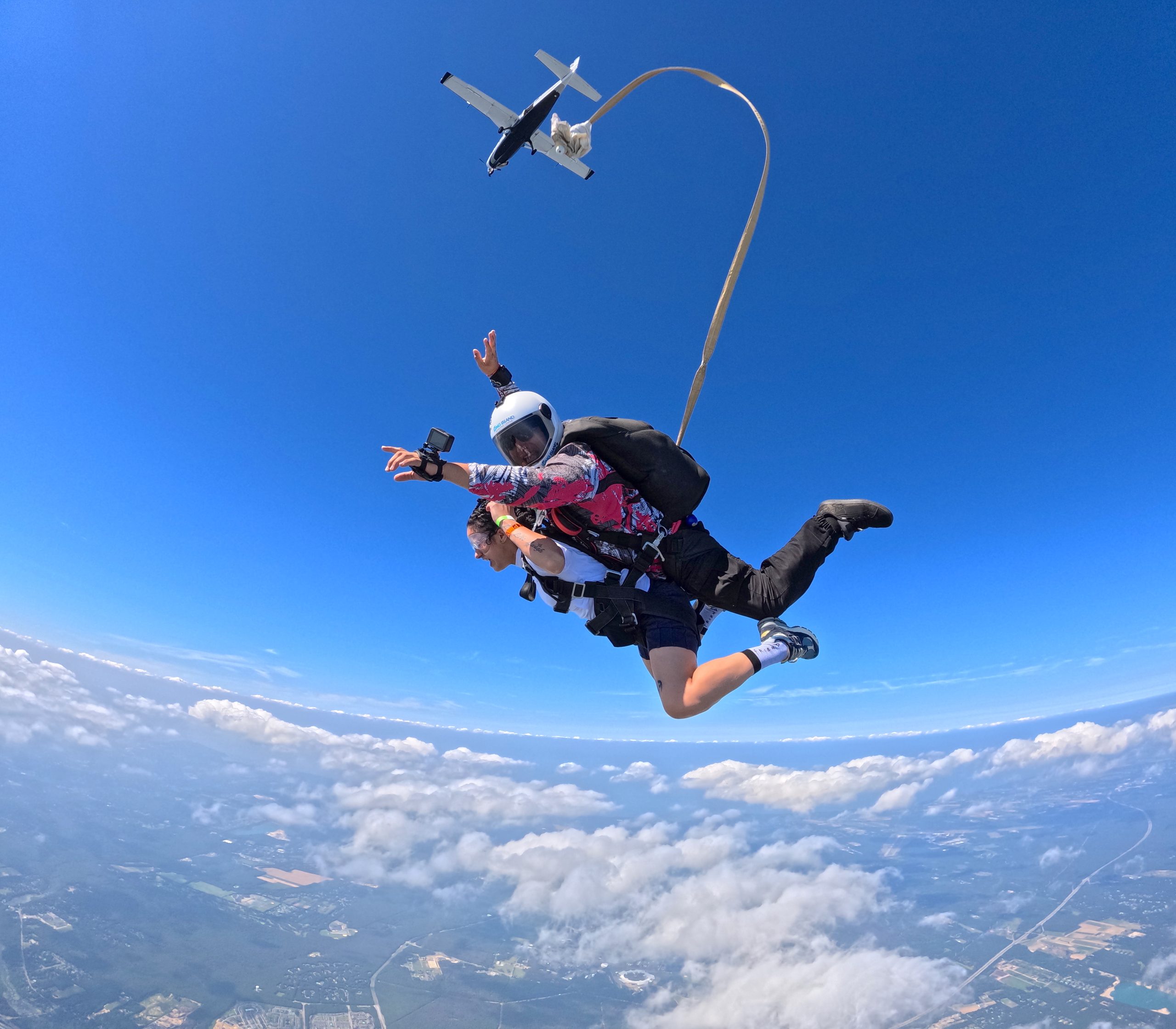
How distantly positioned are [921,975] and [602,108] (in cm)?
14418

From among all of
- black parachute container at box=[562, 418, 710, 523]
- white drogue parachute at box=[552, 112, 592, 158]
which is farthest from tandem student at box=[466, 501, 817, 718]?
white drogue parachute at box=[552, 112, 592, 158]

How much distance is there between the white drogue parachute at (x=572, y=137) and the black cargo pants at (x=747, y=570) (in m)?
2.84

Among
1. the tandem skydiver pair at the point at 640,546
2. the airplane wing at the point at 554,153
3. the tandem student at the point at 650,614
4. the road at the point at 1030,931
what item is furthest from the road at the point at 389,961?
the airplane wing at the point at 554,153

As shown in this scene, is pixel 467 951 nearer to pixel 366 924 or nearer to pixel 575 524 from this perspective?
pixel 366 924

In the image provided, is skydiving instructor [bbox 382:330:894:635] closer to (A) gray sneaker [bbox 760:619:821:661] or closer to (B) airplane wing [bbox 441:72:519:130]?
(A) gray sneaker [bbox 760:619:821:661]

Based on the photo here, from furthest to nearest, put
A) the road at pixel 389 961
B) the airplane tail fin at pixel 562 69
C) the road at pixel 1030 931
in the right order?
the road at pixel 1030 931, the road at pixel 389 961, the airplane tail fin at pixel 562 69

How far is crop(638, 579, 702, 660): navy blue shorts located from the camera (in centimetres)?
371

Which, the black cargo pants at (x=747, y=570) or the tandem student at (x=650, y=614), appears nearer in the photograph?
the tandem student at (x=650, y=614)

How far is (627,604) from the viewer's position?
147 inches

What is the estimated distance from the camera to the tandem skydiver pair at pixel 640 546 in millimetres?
3426

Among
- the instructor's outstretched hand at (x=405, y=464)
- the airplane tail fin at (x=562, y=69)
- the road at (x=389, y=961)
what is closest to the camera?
the instructor's outstretched hand at (x=405, y=464)

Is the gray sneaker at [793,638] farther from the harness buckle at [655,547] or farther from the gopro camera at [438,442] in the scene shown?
the gopro camera at [438,442]

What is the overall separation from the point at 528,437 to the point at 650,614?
61.2 inches

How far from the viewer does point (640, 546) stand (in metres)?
3.70
